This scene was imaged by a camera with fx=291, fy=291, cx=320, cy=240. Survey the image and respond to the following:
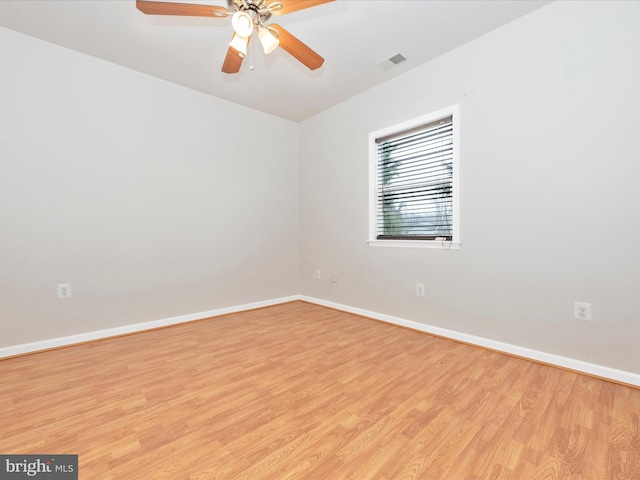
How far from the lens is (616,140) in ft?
6.27

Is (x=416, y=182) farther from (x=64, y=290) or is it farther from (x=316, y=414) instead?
(x=64, y=290)

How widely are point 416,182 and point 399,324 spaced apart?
4.98 ft

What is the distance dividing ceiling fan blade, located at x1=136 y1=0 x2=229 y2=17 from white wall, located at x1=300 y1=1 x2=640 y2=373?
206 cm

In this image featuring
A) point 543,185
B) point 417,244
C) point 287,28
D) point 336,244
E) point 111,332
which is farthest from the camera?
point 336,244

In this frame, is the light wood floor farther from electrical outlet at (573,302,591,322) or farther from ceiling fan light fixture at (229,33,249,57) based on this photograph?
ceiling fan light fixture at (229,33,249,57)

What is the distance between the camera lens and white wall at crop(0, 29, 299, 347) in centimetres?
244

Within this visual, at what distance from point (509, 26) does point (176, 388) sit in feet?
11.9

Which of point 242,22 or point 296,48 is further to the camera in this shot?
point 296,48

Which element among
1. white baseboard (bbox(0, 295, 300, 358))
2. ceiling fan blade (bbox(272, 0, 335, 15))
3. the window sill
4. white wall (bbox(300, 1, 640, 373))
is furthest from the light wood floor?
ceiling fan blade (bbox(272, 0, 335, 15))

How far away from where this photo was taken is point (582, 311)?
6.72ft

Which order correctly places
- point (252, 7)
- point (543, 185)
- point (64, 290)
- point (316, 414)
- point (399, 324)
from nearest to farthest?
point (316, 414)
point (252, 7)
point (543, 185)
point (64, 290)
point (399, 324)

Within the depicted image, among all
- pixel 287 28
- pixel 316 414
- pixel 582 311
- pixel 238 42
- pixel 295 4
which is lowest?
pixel 316 414

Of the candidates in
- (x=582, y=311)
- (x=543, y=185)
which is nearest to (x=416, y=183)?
(x=543, y=185)

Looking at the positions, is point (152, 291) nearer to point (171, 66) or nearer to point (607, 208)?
point (171, 66)
